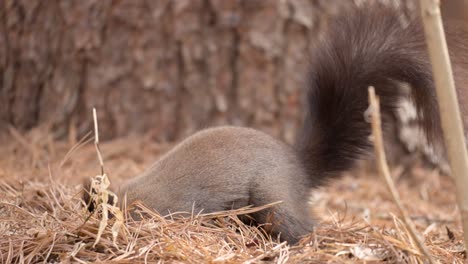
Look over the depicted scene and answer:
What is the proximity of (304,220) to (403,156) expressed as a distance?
2033mm

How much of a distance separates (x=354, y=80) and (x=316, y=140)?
1.00 ft

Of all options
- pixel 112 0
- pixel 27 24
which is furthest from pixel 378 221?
pixel 27 24

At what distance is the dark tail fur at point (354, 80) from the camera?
2508 mm

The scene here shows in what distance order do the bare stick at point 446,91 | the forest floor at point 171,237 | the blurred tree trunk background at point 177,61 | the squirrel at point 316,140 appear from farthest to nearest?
1. the blurred tree trunk background at point 177,61
2. the squirrel at point 316,140
3. the forest floor at point 171,237
4. the bare stick at point 446,91

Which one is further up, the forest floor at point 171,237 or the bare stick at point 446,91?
the bare stick at point 446,91

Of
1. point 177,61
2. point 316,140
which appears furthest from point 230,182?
point 177,61

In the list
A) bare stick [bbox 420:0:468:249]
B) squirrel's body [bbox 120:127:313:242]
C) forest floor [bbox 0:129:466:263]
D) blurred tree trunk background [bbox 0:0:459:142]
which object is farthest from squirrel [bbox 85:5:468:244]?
blurred tree trunk background [bbox 0:0:459:142]

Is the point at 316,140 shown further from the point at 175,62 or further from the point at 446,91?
the point at 175,62

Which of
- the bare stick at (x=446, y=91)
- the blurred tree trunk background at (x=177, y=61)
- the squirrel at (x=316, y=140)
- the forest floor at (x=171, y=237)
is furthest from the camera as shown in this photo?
the blurred tree trunk background at (x=177, y=61)

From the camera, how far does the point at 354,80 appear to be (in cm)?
266

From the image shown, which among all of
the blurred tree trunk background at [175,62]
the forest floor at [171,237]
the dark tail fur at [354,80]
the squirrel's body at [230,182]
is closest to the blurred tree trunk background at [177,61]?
the blurred tree trunk background at [175,62]

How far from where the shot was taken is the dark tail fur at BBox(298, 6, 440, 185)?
2.51 m

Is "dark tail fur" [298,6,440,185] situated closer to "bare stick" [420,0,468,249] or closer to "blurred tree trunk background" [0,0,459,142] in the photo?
"bare stick" [420,0,468,249]

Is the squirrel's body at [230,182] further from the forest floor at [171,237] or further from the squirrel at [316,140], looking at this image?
the forest floor at [171,237]
